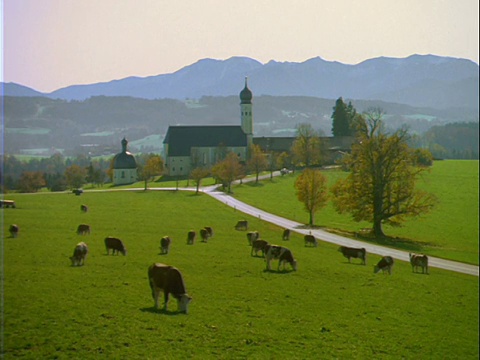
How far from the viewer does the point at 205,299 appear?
1242 centimetres

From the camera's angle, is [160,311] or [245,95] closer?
[160,311]

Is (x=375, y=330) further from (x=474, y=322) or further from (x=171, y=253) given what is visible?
(x=171, y=253)

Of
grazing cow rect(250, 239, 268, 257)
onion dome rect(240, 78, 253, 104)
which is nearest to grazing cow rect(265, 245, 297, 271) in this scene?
grazing cow rect(250, 239, 268, 257)

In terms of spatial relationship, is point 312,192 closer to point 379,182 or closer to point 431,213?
point 379,182

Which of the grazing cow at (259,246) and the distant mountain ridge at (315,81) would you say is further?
the distant mountain ridge at (315,81)

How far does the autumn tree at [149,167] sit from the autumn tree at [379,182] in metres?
9.54

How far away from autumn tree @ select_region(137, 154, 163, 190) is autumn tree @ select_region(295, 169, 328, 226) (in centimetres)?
784

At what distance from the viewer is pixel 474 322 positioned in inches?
564

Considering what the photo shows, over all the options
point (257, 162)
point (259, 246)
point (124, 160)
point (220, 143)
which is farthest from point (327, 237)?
point (220, 143)

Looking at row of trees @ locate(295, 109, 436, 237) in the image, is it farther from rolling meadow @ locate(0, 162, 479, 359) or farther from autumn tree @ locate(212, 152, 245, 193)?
autumn tree @ locate(212, 152, 245, 193)

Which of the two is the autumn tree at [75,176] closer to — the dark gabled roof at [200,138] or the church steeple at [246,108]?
the dark gabled roof at [200,138]

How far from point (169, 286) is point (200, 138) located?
108 feet

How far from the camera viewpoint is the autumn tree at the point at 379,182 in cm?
2427

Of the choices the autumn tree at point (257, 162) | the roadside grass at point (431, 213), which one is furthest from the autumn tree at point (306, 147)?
the autumn tree at point (257, 162)
